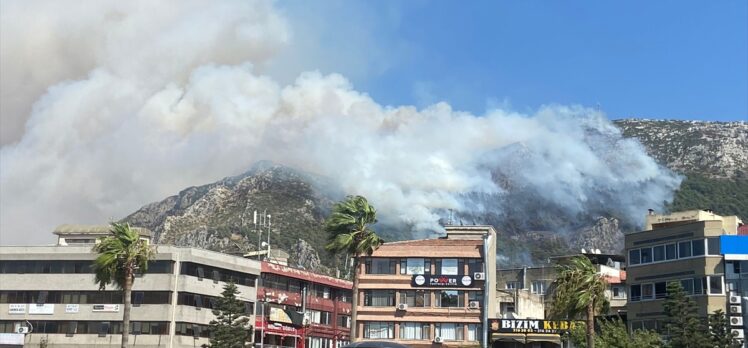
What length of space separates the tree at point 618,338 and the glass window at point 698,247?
9.40 m

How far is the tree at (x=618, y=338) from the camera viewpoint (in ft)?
309

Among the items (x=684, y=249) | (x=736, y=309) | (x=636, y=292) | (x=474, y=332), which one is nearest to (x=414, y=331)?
(x=474, y=332)

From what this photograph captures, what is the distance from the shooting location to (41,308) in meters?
115

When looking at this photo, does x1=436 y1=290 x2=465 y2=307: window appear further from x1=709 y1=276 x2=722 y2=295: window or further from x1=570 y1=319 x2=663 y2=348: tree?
x1=709 y1=276 x2=722 y2=295: window

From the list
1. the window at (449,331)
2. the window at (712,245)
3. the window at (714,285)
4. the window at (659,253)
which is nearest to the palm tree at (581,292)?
the window at (714,285)

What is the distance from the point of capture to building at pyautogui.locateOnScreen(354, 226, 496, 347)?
115500 millimetres

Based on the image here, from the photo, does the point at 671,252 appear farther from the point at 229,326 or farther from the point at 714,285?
the point at 229,326

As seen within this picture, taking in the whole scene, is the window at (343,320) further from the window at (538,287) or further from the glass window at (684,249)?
the glass window at (684,249)

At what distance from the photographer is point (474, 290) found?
380ft

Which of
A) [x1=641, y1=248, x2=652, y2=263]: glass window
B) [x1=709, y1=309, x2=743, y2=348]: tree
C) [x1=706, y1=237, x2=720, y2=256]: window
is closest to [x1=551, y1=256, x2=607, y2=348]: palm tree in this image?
[x1=709, y1=309, x2=743, y2=348]: tree

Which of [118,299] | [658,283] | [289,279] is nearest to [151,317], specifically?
[118,299]

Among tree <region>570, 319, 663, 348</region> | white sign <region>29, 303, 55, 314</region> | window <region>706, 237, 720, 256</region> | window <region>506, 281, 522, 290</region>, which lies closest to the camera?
tree <region>570, 319, 663, 348</region>

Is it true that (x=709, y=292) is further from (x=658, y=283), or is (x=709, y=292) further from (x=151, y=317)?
(x=151, y=317)

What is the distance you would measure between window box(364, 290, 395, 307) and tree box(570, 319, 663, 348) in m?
23.3
